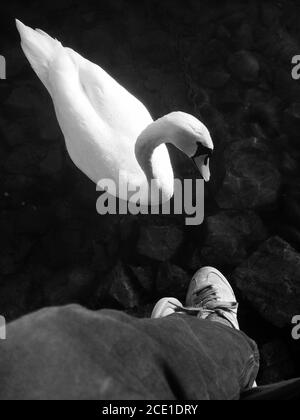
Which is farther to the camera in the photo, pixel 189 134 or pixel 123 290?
pixel 123 290

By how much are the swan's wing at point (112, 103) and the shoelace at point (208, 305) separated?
52 centimetres

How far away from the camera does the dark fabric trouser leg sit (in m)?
0.49

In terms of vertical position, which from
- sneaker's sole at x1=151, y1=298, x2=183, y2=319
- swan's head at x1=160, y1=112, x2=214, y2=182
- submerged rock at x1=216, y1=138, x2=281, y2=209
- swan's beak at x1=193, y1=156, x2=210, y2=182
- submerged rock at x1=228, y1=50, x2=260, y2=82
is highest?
submerged rock at x1=228, y1=50, x2=260, y2=82

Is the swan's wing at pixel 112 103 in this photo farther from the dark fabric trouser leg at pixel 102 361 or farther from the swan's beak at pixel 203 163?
the dark fabric trouser leg at pixel 102 361

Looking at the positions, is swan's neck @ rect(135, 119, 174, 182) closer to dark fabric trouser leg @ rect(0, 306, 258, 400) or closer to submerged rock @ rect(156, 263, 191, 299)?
submerged rock @ rect(156, 263, 191, 299)

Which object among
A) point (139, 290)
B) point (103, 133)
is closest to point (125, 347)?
point (103, 133)

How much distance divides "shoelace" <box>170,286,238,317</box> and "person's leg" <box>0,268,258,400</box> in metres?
0.56

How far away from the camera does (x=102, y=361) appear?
52 centimetres

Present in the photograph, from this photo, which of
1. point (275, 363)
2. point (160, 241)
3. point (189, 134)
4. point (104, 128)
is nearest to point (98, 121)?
point (104, 128)

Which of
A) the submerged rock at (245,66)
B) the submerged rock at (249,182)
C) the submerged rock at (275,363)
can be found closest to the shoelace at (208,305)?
the submerged rock at (275,363)

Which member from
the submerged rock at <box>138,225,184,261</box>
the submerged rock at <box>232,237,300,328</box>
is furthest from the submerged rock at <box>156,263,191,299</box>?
the submerged rock at <box>232,237,300,328</box>

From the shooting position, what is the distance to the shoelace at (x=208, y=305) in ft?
4.09

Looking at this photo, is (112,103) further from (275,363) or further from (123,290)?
(275,363)

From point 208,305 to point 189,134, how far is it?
1.65ft
